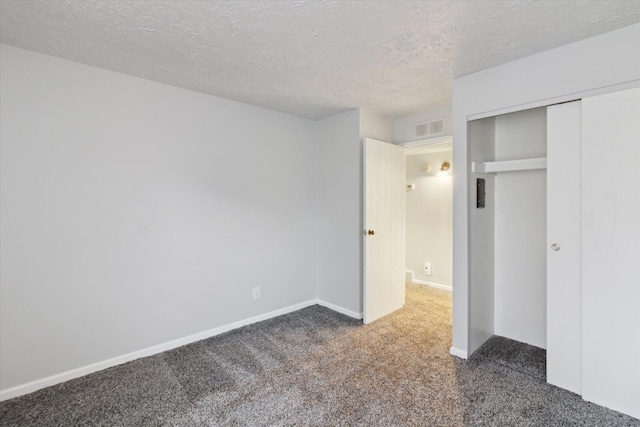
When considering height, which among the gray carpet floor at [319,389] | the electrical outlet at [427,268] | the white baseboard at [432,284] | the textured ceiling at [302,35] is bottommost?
the gray carpet floor at [319,389]

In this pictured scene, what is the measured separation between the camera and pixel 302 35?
190 centimetres

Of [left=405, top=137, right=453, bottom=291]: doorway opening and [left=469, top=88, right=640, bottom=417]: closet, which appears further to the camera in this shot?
[left=405, top=137, right=453, bottom=291]: doorway opening

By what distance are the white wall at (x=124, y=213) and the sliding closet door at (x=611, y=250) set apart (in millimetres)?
1988

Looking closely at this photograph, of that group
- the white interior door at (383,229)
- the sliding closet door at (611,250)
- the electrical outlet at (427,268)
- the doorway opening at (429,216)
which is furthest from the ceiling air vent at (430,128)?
the electrical outlet at (427,268)

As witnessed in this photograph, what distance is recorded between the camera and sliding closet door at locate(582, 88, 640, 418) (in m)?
1.84

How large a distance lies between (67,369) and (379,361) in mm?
2342

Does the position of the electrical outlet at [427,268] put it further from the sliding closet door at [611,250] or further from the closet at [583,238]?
the sliding closet door at [611,250]

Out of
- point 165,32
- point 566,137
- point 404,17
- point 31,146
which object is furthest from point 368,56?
point 31,146

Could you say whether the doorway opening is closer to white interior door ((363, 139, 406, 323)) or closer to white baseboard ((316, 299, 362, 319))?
white interior door ((363, 139, 406, 323))

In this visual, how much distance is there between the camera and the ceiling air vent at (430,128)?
3.34 m

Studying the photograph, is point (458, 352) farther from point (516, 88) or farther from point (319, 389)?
point (516, 88)

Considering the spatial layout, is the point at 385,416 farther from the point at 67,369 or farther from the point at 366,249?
the point at 67,369

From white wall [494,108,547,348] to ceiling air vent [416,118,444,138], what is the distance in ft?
1.84

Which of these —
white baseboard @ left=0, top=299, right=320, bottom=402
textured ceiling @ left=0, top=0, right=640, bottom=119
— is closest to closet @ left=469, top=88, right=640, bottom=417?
textured ceiling @ left=0, top=0, right=640, bottom=119
